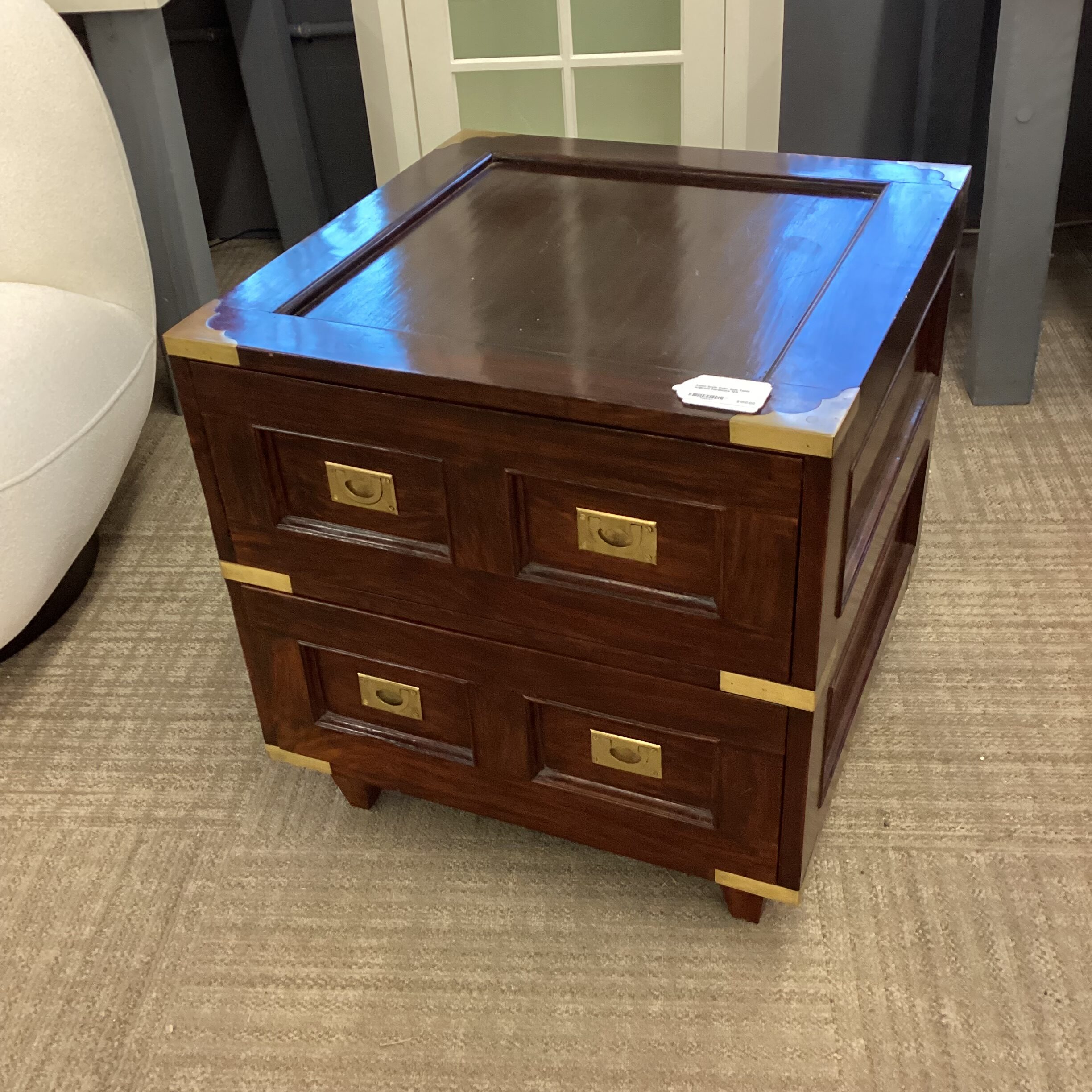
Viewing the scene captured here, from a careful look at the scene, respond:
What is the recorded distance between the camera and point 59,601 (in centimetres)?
148

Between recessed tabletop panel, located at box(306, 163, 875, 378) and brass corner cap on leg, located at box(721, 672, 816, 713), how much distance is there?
23 centimetres

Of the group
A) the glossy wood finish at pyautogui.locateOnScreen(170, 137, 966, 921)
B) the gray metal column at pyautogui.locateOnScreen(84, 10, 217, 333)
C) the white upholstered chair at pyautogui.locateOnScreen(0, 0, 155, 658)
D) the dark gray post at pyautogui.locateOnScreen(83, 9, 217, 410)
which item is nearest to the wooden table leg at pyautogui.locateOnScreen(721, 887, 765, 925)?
the glossy wood finish at pyautogui.locateOnScreen(170, 137, 966, 921)

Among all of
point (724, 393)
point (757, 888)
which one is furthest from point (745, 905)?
point (724, 393)

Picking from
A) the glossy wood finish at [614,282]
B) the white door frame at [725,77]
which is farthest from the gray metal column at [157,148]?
the glossy wood finish at [614,282]

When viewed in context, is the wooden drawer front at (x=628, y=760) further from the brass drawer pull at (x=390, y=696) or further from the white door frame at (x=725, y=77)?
the white door frame at (x=725, y=77)

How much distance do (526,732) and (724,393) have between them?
37cm

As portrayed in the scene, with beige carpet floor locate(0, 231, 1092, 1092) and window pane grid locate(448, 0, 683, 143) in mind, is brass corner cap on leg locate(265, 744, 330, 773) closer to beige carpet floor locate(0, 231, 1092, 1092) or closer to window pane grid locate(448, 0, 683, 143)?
beige carpet floor locate(0, 231, 1092, 1092)

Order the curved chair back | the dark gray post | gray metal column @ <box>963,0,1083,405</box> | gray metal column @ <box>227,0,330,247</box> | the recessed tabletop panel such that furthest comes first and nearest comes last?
gray metal column @ <box>227,0,330,247</box>, the dark gray post, gray metal column @ <box>963,0,1083,405</box>, the curved chair back, the recessed tabletop panel

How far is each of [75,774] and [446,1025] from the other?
0.53 meters

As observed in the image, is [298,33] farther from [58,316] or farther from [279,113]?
[58,316]

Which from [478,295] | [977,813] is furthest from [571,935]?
[478,295]

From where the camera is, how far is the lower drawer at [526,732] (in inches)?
37.2

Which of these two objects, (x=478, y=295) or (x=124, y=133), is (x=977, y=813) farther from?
(x=124, y=133)

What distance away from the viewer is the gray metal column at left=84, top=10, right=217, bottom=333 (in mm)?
1590
